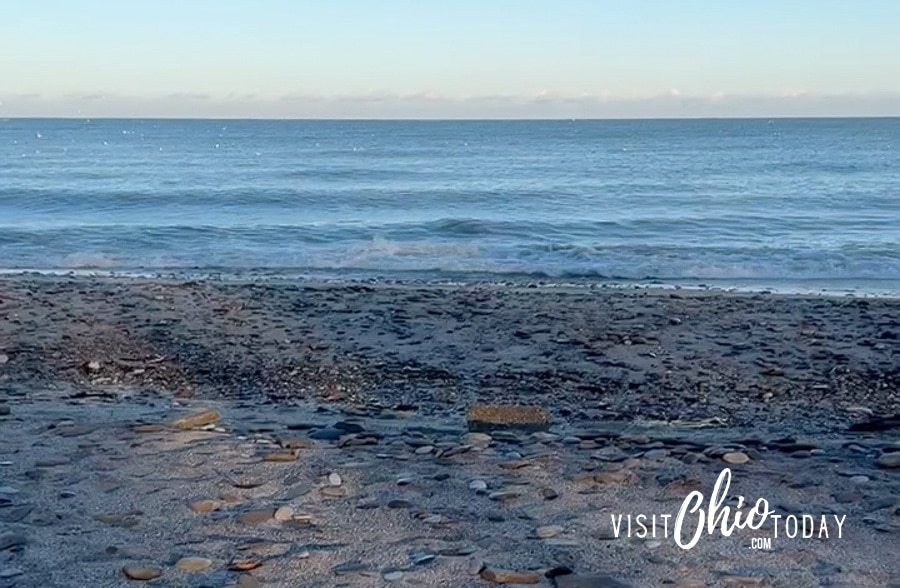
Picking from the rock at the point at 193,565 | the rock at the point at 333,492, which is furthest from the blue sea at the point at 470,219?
the rock at the point at 193,565

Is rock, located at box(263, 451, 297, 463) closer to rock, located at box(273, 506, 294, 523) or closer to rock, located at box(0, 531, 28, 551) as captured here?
rock, located at box(273, 506, 294, 523)

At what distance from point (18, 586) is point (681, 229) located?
23.0m

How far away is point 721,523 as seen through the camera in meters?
4.78

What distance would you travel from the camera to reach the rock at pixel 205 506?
4969 millimetres

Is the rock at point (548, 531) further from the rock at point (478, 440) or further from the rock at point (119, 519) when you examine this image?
the rock at point (119, 519)

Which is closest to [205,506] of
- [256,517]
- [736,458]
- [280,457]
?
[256,517]

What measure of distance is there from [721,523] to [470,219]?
73.1 ft

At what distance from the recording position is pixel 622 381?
8953mm

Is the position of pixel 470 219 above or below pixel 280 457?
below

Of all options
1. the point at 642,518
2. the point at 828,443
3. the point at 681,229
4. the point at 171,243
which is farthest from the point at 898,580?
the point at 681,229

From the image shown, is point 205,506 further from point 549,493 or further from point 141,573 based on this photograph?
point 549,493

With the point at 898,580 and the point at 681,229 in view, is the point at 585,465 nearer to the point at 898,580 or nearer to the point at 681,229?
the point at 898,580

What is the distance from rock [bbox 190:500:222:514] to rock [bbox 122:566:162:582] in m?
0.71

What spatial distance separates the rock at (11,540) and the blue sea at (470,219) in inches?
543
